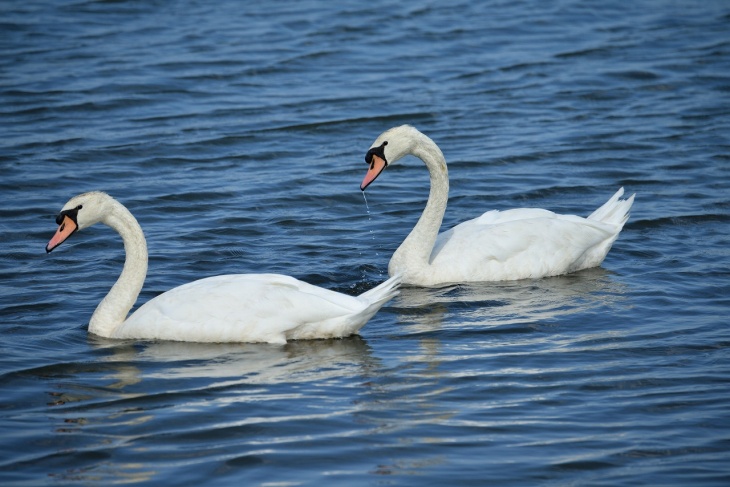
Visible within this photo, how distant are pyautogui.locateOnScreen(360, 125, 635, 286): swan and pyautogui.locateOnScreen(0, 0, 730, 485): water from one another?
7.4 inches

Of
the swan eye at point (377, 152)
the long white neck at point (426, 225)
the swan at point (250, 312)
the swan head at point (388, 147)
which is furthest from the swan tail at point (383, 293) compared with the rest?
the swan eye at point (377, 152)

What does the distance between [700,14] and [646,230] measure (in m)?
11.2

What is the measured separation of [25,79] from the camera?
1802cm

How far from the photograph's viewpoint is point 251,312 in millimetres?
8398

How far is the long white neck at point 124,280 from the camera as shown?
349 inches

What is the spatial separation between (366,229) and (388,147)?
1976mm

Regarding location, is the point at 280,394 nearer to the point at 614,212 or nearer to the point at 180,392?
the point at 180,392

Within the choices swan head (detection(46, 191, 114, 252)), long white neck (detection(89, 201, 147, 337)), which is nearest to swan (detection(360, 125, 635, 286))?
long white neck (detection(89, 201, 147, 337))

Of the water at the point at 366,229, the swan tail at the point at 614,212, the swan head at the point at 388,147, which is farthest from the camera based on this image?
the swan tail at the point at 614,212

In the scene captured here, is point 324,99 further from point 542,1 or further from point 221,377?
point 221,377

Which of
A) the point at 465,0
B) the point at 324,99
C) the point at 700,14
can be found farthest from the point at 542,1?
the point at 324,99

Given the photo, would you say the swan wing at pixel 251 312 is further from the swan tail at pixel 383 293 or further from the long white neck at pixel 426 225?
the long white neck at pixel 426 225

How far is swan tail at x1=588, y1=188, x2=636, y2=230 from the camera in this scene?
11.0m

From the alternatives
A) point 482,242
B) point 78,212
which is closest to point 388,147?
point 482,242
